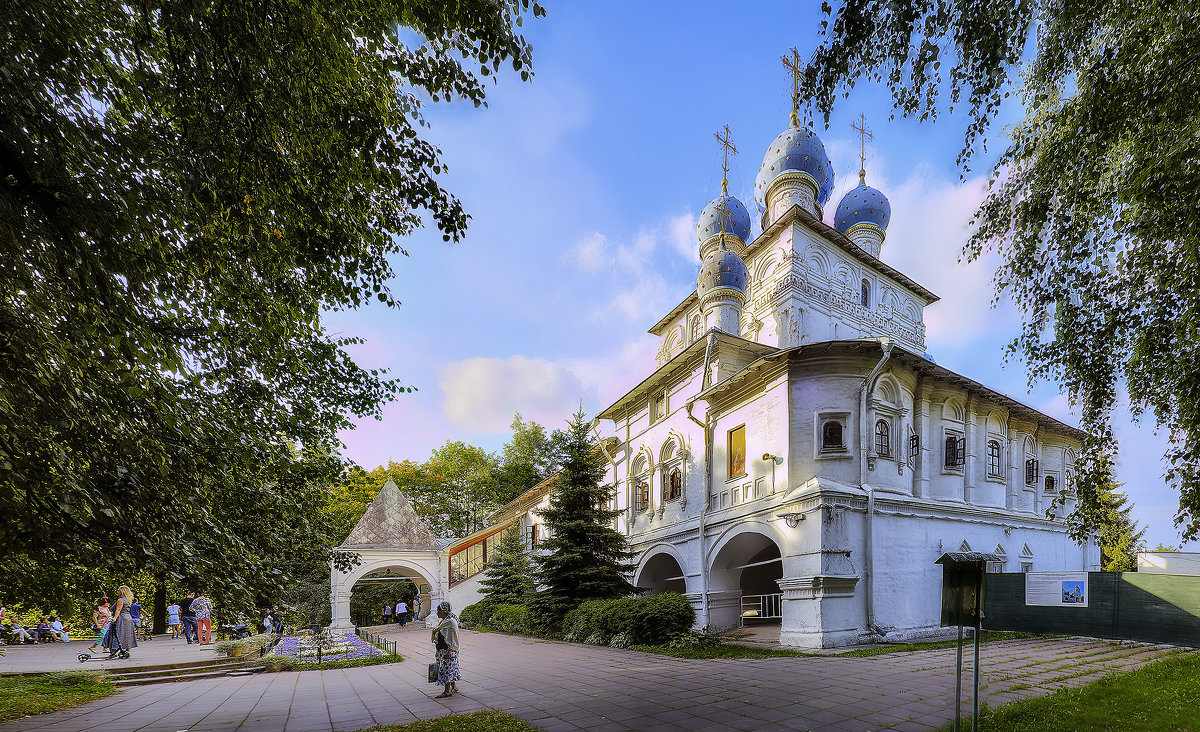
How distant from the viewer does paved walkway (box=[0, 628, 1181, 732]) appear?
23.6ft

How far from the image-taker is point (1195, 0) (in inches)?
197

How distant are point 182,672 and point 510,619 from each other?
1085 cm

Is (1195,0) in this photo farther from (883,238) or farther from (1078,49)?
(883,238)

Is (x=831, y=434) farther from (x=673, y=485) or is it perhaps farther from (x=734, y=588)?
(x=673, y=485)

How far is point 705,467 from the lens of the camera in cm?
1866

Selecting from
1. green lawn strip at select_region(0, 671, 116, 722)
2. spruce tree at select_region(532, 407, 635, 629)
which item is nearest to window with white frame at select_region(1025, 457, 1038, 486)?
spruce tree at select_region(532, 407, 635, 629)

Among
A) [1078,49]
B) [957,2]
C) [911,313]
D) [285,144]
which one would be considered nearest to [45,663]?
[285,144]

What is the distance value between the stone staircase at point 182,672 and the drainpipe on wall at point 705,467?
11157 millimetres

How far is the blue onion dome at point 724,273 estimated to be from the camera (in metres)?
23.2

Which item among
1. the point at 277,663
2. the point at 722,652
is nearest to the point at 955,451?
the point at 722,652

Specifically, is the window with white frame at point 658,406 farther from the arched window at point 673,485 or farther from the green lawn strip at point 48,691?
the green lawn strip at point 48,691

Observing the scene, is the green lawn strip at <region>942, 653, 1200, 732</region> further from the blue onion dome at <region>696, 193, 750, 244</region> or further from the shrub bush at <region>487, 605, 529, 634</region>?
the blue onion dome at <region>696, 193, 750, 244</region>

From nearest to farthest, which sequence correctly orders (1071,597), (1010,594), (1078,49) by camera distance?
(1078,49) → (1071,597) → (1010,594)

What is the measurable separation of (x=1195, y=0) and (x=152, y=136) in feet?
28.3
